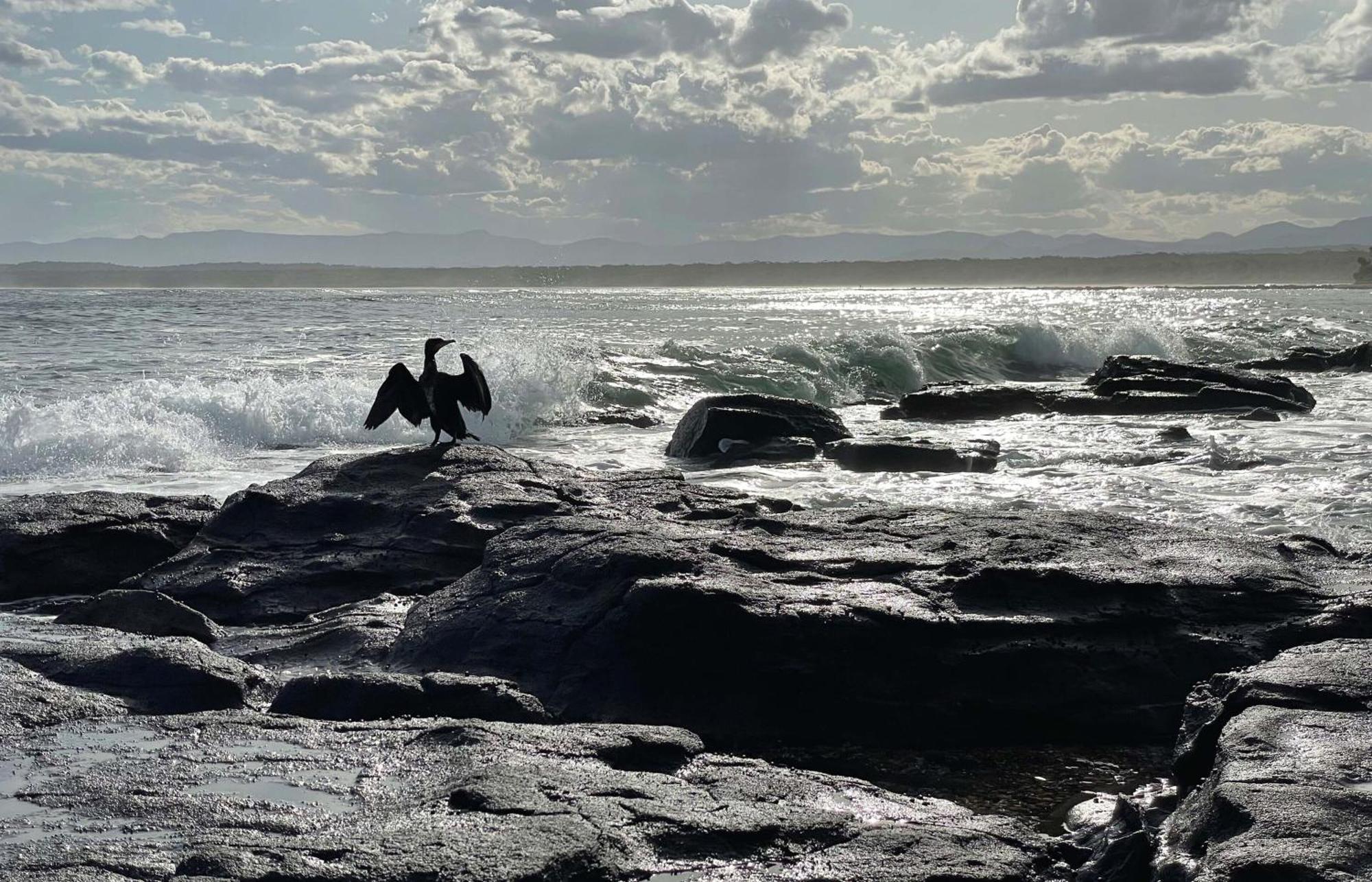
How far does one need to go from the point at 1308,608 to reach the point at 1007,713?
1.57 m

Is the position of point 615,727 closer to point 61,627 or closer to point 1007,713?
point 1007,713

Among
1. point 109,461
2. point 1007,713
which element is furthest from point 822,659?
point 109,461

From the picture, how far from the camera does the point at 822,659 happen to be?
5781 millimetres

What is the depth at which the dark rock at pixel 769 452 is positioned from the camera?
14.3 m

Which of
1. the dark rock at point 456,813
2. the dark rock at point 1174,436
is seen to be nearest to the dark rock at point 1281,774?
the dark rock at point 456,813

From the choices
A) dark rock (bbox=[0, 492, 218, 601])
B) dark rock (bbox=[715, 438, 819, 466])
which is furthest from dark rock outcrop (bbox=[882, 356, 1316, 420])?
dark rock (bbox=[0, 492, 218, 601])

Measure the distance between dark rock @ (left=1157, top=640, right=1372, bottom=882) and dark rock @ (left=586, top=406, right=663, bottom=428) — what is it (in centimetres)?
1486

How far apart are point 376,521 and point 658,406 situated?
13909 mm

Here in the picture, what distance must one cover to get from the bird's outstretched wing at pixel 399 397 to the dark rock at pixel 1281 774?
7504 millimetres

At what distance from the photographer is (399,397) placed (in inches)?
433

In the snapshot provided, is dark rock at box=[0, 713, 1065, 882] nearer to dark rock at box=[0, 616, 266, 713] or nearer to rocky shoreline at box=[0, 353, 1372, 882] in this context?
rocky shoreline at box=[0, 353, 1372, 882]

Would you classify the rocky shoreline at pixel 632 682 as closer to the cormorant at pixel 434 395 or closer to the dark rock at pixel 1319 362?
the cormorant at pixel 434 395

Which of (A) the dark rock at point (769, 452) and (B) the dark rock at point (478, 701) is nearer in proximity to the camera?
(B) the dark rock at point (478, 701)

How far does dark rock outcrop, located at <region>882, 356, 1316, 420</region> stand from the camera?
1923 centimetres
